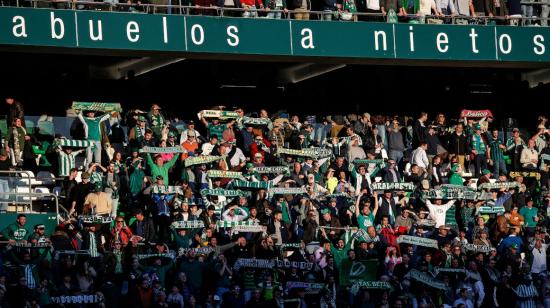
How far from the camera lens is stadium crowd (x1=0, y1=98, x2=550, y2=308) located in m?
27.2

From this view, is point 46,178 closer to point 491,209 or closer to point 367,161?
point 367,161

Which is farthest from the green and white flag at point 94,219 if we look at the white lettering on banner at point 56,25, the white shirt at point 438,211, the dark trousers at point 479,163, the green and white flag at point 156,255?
the dark trousers at point 479,163

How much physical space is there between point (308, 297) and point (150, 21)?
6344mm

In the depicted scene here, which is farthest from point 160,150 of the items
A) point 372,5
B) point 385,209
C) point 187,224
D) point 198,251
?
point 372,5

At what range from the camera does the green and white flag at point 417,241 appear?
2928 cm

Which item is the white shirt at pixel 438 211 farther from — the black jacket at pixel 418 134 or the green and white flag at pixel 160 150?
the green and white flag at pixel 160 150

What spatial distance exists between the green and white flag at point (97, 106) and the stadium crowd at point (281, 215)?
0.07 meters

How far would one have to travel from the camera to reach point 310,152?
3181 centimetres

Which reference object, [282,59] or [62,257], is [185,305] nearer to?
[62,257]

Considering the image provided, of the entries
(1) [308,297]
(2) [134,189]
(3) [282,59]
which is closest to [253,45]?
(3) [282,59]

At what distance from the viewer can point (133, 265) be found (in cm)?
2717

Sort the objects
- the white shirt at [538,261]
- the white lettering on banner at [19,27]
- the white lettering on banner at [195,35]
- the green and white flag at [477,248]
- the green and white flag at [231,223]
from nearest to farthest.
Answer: the green and white flag at [231,223]
the green and white flag at [477,248]
the white shirt at [538,261]
the white lettering on banner at [19,27]
the white lettering on banner at [195,35]

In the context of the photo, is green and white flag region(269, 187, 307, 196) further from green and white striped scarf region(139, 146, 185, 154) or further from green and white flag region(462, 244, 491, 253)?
green and white flag region(462, 244, 491, 253)

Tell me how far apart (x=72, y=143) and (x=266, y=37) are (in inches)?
153
